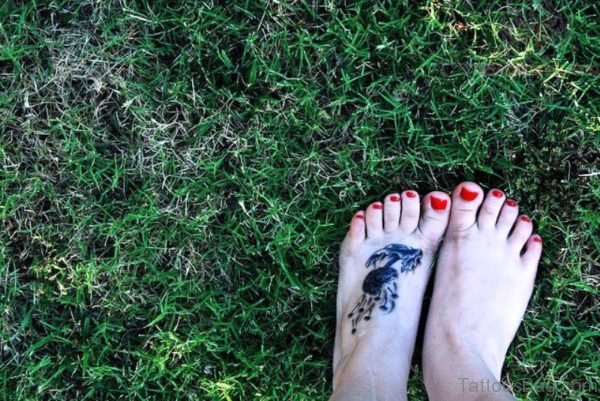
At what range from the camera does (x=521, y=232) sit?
2.15 metres

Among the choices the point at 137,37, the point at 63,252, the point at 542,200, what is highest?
the point at 137,37

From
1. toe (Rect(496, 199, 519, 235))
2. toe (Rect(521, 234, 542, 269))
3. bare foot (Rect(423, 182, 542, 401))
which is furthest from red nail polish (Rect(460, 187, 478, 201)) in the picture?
toe (Rect(521, 234, 542, 269))

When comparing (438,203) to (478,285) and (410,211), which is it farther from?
(478,285)

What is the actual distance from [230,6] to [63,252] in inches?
36.5

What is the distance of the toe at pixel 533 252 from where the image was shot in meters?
2.14

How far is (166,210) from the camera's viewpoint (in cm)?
216

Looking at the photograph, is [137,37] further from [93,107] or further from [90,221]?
[90,221]

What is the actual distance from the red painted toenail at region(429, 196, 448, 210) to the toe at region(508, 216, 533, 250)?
0.76ft

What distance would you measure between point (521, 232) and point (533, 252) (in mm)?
73

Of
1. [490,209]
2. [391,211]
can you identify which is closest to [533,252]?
[490,209]

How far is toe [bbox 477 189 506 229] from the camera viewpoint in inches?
83.7

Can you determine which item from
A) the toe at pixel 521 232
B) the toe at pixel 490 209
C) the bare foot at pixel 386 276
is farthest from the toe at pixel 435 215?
the toe at pixel 521 232

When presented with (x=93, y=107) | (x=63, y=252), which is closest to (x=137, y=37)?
(x=93, y=107)

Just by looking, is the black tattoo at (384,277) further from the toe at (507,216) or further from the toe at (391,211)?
the toe at (507,216)
